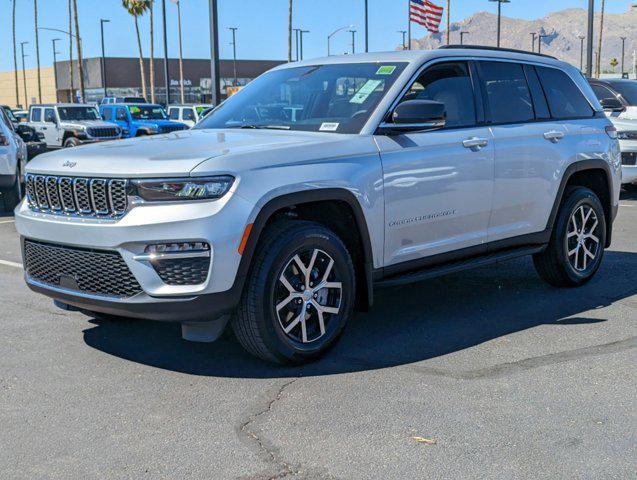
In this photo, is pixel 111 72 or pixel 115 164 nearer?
pixel 115 164

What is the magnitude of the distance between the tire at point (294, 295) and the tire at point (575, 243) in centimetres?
242

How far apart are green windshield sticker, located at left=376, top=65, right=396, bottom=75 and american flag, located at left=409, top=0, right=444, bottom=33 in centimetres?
3730

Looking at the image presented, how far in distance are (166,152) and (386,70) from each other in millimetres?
1803

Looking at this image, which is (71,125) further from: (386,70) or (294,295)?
(294,295)

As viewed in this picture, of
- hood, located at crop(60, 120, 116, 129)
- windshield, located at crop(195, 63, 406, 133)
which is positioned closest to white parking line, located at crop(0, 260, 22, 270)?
windshield, located at crop(195, 63, 406, 133)

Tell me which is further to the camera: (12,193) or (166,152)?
(12,193)

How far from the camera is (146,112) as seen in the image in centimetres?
3167

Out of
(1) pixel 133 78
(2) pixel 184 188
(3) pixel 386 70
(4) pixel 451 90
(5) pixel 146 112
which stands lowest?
(5) pixel 146 112

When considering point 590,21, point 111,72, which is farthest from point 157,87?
point 590,21

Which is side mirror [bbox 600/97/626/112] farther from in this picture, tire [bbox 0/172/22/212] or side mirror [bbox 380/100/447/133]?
tire [bbox 0/172/22/212]

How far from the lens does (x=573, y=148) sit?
695cm

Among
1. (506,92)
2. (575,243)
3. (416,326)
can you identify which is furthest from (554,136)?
(416,326)

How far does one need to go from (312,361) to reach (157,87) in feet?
305

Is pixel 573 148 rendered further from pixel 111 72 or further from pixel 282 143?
pixel 111 72
